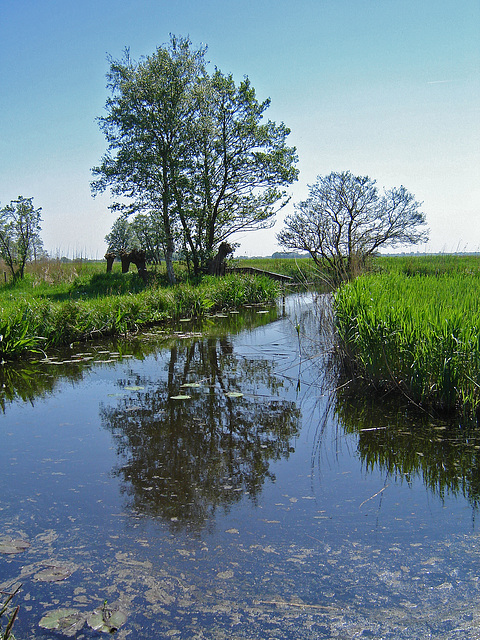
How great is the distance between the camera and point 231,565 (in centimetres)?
288

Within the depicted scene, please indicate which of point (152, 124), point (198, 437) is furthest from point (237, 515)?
point (152, 124)

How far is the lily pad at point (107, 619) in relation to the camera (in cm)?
240

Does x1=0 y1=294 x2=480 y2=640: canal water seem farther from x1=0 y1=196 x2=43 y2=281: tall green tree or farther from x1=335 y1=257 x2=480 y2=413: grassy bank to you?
x1=0 y1=196 x2=43 y2=281: tall green tree

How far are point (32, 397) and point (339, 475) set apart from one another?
15.0ft

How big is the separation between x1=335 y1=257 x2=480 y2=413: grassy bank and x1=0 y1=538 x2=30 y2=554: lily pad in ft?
13.8

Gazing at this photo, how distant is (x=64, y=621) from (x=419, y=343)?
4511 mm

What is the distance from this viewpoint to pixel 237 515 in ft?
11.4

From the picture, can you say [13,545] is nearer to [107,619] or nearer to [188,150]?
[107,619]

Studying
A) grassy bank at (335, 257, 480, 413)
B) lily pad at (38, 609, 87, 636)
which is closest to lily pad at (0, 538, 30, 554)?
lily pad at (38, 609, 87, 636)

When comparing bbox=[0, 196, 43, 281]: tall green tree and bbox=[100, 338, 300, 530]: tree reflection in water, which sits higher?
bbox=[0, 196, 43, 281]: tall green tree

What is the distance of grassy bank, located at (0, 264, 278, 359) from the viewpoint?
9516 millimetres

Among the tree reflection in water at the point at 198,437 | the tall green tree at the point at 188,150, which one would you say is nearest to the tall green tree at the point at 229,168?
the tall green tree at the point at 188,150

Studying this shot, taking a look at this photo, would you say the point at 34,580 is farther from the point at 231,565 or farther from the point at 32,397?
the point at 32,397

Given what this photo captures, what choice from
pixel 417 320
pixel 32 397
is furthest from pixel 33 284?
pixel 417 320
